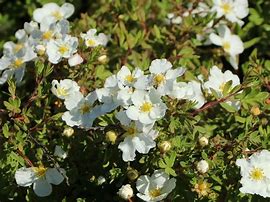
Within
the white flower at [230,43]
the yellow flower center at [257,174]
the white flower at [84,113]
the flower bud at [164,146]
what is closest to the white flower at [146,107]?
the flower bud at [164,146]

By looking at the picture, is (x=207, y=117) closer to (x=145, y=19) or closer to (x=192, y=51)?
(x=192, y=51)

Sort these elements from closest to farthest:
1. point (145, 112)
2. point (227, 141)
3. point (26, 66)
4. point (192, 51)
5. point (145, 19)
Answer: point (145, 112) < point (227, 141) < point (26, 66) < point (192, 51) < point (145, 19)

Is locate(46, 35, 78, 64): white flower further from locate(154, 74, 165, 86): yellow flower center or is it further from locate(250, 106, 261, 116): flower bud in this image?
locate(250, 106, 261, 116): flower bud

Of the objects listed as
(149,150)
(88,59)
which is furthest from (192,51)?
(149,150)

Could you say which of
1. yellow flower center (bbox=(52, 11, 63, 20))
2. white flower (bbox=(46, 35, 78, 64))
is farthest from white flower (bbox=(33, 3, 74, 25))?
white flower (bbox=(46, 35, 78, 64))

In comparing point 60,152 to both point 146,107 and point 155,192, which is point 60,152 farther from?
point 146,107

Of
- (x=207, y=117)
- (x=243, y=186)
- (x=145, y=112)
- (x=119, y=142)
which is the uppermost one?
(x=145, y=112)
